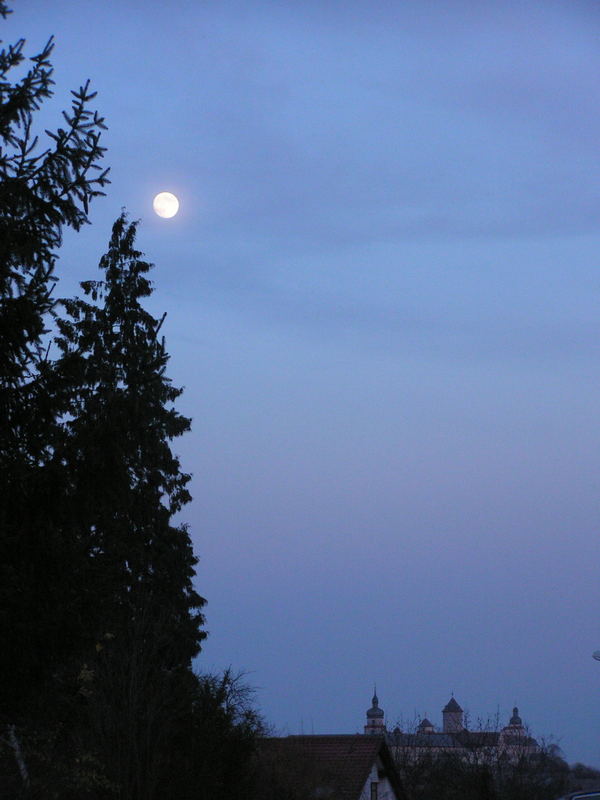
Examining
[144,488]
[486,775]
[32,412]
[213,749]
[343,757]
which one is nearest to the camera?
[32,412]

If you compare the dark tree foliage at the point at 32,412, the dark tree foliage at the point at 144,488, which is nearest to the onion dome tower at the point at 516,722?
the dark tree foliage at the point at 144,488

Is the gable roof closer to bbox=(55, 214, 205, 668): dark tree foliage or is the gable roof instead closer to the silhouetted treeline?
the silhouetted treeline

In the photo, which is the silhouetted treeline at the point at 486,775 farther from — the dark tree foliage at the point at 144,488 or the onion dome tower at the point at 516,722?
the dark tree foliage at the point at 144,488

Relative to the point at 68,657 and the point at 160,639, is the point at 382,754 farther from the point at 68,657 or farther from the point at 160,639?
the point at 68,657

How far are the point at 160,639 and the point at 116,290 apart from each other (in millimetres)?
10349

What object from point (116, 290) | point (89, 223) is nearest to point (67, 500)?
point (89, 223)

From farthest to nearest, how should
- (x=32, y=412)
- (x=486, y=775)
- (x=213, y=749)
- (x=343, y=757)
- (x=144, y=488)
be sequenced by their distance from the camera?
(x=343, y=757) < (x=486, y=775) < (x=144, y=488) < (x=213, y=749) < (x=32, y=412)

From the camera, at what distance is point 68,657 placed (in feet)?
35.2

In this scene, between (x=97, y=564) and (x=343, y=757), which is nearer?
(x=97, y=564)

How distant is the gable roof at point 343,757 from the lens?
4181 centimetres

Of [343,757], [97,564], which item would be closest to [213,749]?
[97,564]

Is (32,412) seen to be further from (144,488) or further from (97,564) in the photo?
(144,488)

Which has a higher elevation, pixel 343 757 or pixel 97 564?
pixel 343 757

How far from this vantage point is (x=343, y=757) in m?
47.0
